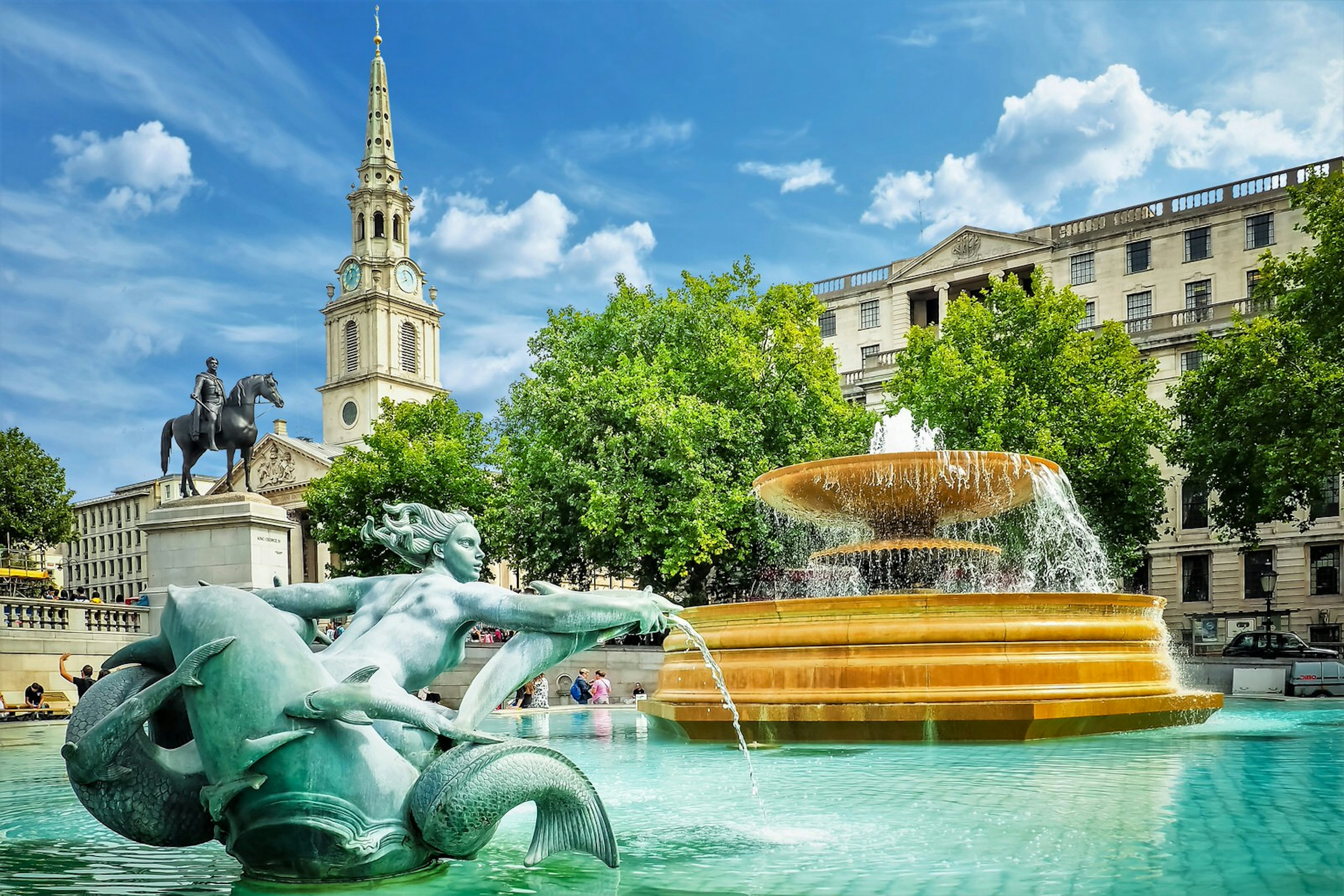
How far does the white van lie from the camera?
20141mm

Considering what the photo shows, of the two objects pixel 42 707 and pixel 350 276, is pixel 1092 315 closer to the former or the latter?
pixel 42 707

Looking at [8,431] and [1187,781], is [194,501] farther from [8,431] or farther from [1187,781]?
[8,431]

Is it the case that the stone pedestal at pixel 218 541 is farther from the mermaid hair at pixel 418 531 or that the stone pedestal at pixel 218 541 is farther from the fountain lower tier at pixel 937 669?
the mermaid hair at pixel 418 531

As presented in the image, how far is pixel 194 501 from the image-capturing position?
21.5m

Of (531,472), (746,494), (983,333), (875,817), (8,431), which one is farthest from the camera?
(8,431)

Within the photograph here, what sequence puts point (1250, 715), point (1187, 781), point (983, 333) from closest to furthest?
point (1187, 781) < point (1250, 715) < point (983, 333)

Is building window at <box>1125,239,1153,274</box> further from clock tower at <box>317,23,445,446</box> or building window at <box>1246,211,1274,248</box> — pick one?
clock tower at <box>317,23,445,446</box>

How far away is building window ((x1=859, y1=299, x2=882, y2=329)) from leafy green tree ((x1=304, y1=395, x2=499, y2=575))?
18607 millimetres

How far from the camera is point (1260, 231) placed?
4550 cm

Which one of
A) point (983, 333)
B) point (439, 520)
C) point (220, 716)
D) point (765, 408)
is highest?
point (983, 333)

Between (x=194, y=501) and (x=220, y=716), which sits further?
(x=194, y=501)

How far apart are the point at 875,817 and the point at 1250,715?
10710 millimetres

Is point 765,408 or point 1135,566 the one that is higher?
point 765,408

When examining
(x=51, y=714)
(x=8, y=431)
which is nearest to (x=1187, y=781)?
(x=51, y=714)
